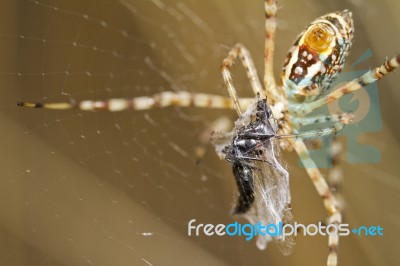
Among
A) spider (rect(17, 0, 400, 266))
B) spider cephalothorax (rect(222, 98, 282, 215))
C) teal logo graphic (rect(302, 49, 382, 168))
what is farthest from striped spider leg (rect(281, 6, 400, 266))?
spider cephalothorax (rect(222, 98, 282, 215))

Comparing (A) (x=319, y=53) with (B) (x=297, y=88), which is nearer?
(A) (x=319, y=53)

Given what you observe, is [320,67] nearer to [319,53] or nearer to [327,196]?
[319,53]

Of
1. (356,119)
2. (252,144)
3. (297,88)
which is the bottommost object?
(252,144)

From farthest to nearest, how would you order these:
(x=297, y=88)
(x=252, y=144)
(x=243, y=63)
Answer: (x=243, y=63)
(x=297, y=88)
(x=252, y=144)

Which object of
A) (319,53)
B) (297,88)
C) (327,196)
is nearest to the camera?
(319,53)

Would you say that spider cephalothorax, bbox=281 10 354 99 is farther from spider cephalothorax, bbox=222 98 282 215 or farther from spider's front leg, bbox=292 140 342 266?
spider cephalothorax, bbox=222 98 282 215

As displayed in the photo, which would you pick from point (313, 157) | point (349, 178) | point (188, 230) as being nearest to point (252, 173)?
point (313, 157)

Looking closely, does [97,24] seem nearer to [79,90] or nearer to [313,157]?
[79,90]

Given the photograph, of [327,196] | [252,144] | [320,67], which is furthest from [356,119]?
[252,144]
